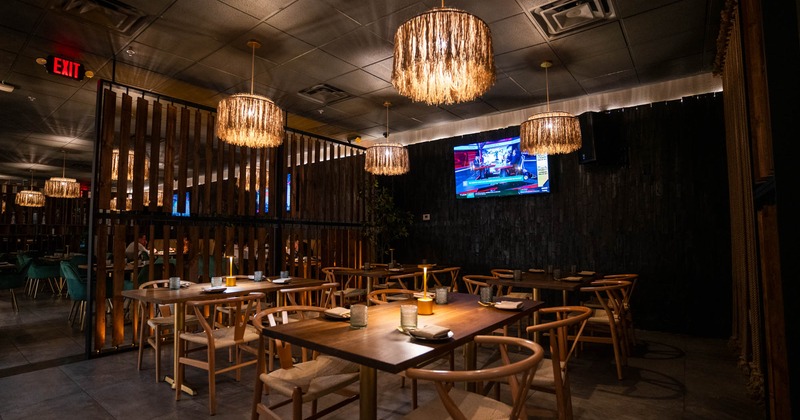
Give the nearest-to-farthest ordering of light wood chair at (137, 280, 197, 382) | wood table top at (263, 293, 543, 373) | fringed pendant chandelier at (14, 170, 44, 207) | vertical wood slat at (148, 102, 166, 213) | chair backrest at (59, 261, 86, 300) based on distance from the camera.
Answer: wood table top at (263, 293, 543, 373) → light wood chair at (137, 280, 197, 382) → vertical wood slat at (148, 102, 166, 213) → chair backrest at (59, 261, 86, 300) → fringed pendant chandelier at (14, 170, 44, 207)

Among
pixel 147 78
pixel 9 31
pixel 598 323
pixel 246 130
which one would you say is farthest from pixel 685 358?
pixel 9 31

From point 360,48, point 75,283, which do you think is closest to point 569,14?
point 360,48

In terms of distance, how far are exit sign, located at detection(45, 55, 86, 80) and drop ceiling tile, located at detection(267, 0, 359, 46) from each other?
8.49ft

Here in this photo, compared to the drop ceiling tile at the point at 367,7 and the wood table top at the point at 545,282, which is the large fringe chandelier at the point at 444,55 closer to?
the drop ceiling tile at the point at 367,7

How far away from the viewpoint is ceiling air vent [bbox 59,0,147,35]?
354 centimetres

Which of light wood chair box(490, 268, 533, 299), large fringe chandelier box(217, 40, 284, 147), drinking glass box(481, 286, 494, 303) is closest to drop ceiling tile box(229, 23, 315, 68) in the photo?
large fringe chandelier box(217, 40, 284, 147)

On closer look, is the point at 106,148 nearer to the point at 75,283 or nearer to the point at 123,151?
the point at 123,151

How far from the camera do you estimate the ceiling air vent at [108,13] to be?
11.6ft

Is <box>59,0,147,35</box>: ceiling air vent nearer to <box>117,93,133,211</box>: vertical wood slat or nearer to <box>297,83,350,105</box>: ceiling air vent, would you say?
<box>117,93,133,211</box>: vertical wood slat

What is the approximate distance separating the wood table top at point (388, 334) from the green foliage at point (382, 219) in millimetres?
4848

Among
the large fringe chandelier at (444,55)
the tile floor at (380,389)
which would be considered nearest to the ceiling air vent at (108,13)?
the large fringe chandelier at (444,55)

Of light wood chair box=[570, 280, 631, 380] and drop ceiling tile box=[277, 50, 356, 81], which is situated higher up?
drop ceiling tile box=[277, 50, 356, 81]

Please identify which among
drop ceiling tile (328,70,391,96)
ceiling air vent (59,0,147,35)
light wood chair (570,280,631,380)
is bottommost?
light wood chair (570,280,631,380)

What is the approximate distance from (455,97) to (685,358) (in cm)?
380
